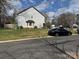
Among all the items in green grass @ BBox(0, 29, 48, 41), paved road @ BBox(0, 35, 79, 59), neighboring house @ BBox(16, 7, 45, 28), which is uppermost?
neighboring house @ BBox(16, 7, 45, 28)

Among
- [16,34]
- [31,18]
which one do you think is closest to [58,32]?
[16,34]

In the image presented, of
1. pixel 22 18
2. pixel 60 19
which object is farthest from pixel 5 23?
pixel 60 19

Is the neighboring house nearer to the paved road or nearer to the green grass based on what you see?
the green grass

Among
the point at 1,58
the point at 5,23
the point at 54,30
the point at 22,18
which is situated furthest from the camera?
the point at 22,18

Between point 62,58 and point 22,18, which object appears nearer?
point 62,58

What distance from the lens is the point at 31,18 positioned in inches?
3568

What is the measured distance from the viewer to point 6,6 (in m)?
51.3

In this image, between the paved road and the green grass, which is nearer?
the paved road

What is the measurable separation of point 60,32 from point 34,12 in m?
40.5

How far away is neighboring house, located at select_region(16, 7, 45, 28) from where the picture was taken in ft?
291

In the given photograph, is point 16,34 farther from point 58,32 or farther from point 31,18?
point 31,18

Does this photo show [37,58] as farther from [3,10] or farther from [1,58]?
[3,10]

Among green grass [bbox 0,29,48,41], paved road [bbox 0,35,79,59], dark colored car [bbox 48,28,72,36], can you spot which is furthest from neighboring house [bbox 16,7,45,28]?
paved road [bbox 0,35,79,59]

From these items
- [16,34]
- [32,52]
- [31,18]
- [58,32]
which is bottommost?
[32,52]
